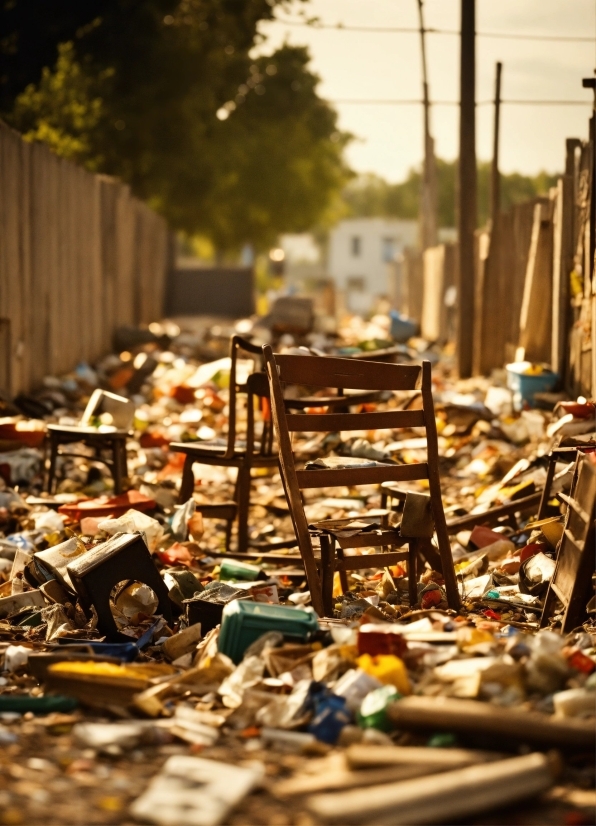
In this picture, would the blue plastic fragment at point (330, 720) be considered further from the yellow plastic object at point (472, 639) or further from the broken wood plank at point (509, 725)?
the yellow plastic object at point (472, 639)

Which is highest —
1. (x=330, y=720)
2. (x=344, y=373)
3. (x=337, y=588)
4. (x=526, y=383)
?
(x=344, y=373)

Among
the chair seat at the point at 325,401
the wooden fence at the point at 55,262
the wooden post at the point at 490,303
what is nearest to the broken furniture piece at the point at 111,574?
the chair seat at the point at 325,401

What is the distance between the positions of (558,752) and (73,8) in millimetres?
22782

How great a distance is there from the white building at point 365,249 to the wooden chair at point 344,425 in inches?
3135

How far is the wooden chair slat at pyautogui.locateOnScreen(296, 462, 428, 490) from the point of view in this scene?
536 centimetres

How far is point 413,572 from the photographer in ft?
18.8

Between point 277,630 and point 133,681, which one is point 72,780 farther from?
point 277,630

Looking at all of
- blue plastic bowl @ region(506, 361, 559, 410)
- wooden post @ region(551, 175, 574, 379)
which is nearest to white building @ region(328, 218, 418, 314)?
blue plastic bowl @ region(506, 361, 559, 410)

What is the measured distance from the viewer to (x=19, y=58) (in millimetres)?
22906

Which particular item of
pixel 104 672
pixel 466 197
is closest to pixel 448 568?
pixel 104 672

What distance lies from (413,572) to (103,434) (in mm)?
3226

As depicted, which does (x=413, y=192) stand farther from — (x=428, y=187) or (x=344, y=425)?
(x=344, y=425)

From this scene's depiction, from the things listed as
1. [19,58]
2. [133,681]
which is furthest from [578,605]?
[19,58]

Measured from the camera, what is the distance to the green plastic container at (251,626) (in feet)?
14.5
